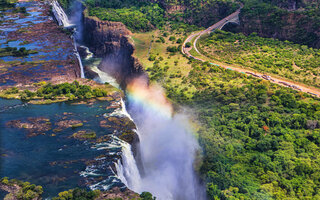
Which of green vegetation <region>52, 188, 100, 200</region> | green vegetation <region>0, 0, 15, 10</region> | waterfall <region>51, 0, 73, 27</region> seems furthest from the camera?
green vegetation <region>0, 0, 15, 10</region>

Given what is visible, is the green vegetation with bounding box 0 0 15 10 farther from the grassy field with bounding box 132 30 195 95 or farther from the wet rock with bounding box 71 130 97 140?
the wet rock with bounding box 71 130 97 140

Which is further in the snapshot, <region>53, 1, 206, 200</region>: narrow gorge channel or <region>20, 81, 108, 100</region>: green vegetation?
<region>20, 81, 108, 100</region>: green vegetation

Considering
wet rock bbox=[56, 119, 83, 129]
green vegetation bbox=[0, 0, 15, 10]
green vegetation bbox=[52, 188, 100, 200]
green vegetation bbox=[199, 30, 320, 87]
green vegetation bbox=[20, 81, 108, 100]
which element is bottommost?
green vegetation bbox=[52, 188, 100, 200]

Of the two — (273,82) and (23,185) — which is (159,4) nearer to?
(273,82)

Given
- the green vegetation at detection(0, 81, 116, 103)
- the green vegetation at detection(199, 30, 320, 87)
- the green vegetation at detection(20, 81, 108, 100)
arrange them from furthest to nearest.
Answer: the green vegetation at detection(199, 30, 320, 87) < the green vegetation at detection(20, 81, 108, 100) < the green vegetation at detection(0, 81, 116, 103)

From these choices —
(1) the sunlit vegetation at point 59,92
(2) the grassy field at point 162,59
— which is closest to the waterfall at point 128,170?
(1) the sunlit vegetation at point 59,92

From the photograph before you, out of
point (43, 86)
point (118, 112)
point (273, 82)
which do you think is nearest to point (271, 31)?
point (273, 82)

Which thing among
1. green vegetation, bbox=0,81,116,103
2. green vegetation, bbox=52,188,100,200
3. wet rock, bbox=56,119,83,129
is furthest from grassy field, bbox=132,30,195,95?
green vegetation, bbox=52,188,100,200

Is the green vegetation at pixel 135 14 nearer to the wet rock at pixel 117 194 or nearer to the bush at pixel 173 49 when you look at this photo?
the bush at pixel 173 49
